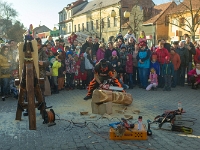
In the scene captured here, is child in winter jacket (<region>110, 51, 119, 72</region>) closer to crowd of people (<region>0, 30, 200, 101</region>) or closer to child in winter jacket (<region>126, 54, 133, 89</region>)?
crowd of people (<region>0, 30, 200, 101</region>)

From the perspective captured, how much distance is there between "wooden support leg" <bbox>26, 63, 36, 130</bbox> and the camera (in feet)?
17.9

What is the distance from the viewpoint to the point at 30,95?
18.4 ft

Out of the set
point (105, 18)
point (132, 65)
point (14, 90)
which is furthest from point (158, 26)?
point (14, 90)

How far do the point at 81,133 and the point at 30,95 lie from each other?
132cm

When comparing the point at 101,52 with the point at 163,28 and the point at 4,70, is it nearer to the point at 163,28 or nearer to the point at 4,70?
the point at 4,70

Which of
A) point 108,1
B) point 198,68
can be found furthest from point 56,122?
point 108,1

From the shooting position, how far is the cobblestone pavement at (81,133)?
15.6 ft

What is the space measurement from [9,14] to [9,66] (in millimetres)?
49239

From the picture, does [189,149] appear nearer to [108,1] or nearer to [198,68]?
[198,68]

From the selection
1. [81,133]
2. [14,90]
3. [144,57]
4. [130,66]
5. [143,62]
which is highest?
[144,57]

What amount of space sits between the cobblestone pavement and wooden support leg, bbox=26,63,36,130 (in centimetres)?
24

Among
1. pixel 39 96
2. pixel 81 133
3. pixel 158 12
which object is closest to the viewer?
pixel 81 133

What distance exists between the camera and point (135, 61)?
37.0ft

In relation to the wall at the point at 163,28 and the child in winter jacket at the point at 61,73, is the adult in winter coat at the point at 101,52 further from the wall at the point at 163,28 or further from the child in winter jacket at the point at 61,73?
the wall at the point at 163,28
